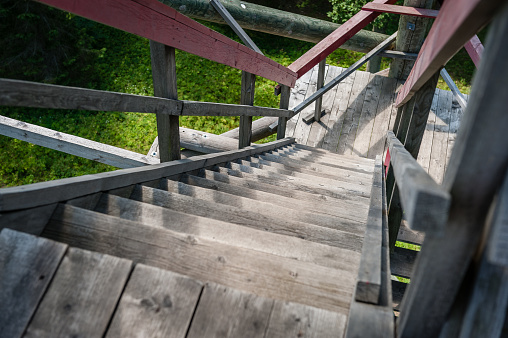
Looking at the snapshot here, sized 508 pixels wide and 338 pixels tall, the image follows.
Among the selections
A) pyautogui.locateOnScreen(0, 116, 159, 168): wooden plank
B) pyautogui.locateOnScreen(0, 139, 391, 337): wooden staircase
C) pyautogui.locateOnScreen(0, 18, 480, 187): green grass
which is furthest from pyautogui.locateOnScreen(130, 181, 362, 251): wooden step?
pyautogui.locateOnScreen(0, 18, 480, 187): green grass

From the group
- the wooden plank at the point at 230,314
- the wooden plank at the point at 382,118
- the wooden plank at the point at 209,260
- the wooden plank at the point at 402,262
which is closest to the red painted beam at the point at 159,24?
the wooden plank at the point at 209,260

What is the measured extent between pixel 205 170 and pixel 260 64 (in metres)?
1.06

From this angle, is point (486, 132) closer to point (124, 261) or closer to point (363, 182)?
point (124, 261)

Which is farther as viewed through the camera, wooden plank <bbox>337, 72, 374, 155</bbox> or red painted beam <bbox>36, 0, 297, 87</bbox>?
wooden plank <bbox>337, 72, 374, 155</bbox>

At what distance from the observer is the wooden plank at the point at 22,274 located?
0.96 m

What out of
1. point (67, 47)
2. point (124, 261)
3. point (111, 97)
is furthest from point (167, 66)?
point (67, 47)

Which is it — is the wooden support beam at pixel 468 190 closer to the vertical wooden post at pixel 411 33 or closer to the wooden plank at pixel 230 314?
the wooden plank at pixel 230 314

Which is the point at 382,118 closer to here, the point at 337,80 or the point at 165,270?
the point at 337,80

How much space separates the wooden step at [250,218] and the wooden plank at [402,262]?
7.11 ft

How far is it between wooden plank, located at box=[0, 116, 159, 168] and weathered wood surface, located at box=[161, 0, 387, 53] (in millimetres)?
2588

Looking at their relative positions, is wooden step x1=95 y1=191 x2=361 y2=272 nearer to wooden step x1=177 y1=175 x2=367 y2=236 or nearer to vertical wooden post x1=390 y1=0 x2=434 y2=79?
wooden step x1=177 y1=175 x2=367 y2=236

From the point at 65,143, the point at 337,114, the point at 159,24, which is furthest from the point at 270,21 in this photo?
the point at 159,24

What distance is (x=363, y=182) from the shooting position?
3160 mm

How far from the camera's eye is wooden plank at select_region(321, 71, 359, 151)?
5.94 metres
